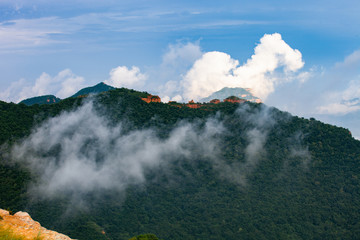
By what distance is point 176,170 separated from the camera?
360 ft

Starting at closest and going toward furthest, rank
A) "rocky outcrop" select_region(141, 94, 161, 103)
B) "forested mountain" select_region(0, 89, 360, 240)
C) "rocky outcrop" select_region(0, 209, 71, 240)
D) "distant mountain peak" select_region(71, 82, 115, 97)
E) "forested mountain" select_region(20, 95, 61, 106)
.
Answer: "rocky outcrop" select_region(0, 209, 71, 240) → "forested mountain" select_region(0, 89, 360, 240) → "rocky outcrop" select_region(141, 94, 161, 103) → "forested mountain" select_region(20, 95, 61, 106) → "distant mountain peak" select_region(71, 82, 115, 97)

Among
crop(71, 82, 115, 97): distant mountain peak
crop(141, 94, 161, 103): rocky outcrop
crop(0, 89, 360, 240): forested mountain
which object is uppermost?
crop(71, 82, 115, 97): distant mountain peak

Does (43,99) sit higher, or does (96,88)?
(96,88)

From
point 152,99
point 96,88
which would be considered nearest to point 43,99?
point 96,88

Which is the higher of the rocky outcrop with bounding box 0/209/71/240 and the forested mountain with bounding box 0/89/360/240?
the forested mountain with bounding box 0/89/360/240

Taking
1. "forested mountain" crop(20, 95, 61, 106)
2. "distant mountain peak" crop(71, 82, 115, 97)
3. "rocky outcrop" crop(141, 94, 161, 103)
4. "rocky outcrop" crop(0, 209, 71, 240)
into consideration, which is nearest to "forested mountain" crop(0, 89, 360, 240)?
"rocky outcrop" crop(141, 94, 161, 103)

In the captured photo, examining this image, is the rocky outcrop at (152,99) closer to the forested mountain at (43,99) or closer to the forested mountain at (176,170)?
the forested mountain at (176,170)

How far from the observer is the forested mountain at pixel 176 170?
80.1 meters

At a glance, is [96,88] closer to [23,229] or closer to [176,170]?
[176,170]

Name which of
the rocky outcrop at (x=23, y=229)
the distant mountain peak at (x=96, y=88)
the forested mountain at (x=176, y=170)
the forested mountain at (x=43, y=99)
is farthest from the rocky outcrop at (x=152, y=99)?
the rocky outcrop at (x=23, y=229)

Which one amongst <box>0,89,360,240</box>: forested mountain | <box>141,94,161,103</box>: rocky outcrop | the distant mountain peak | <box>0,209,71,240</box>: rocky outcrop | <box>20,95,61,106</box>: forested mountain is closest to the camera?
<box>0,209,71,240</box>: rocky outcrop

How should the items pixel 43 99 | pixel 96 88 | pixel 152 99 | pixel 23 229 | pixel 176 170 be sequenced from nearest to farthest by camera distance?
pixel 23 229
pixel 176 170
pixel 152 99
pixel 43 99
pixel 96 88

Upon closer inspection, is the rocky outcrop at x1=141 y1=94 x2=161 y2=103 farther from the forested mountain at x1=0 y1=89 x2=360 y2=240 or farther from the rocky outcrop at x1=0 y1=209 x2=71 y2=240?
the rocky outcrop at x1=0 y1=209 x2=71 y2=240

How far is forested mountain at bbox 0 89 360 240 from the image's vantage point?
263 ft
